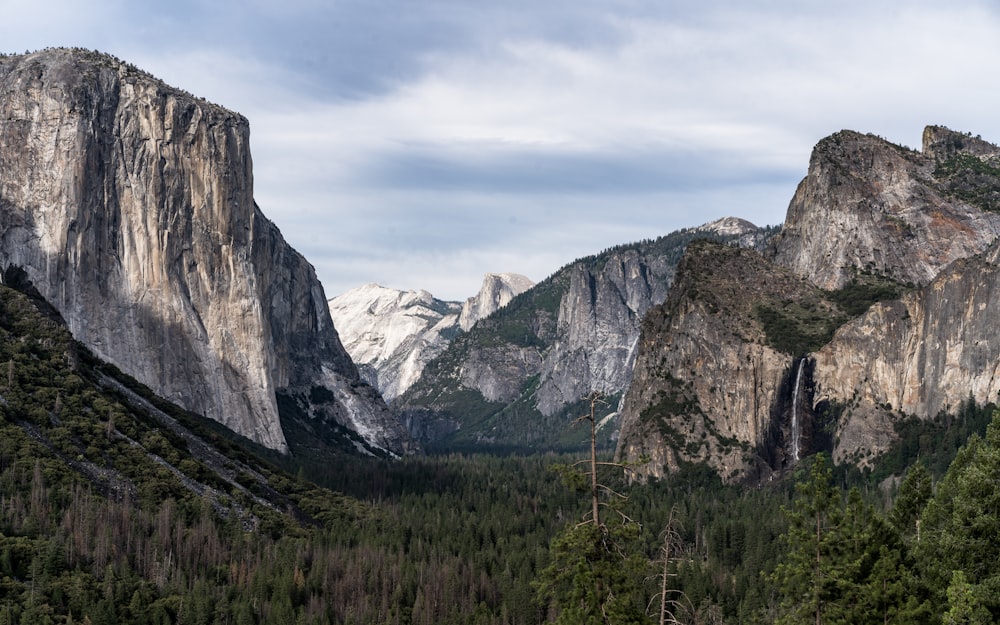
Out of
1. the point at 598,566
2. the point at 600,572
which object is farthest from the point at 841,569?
the point at 598,566

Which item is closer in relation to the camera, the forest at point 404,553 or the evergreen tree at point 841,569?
the forest at point 404,553

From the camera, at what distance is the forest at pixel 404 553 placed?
6341cm

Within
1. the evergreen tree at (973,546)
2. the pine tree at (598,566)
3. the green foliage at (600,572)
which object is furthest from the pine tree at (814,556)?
the green foliage at (600,572)

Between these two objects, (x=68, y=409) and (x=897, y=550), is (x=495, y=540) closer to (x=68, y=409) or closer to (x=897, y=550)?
(x=68, y=409)

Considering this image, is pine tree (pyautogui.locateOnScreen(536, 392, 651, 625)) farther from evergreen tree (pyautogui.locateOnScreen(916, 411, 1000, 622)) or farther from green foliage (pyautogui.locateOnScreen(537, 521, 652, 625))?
evergreen tree (pyautogui.locateOnScreen(916, 411, 1000, 622))

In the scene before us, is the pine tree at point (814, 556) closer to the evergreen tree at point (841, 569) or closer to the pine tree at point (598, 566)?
the evergreen tree at point (841, 569)

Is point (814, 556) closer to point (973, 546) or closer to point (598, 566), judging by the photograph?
point (973, 546)

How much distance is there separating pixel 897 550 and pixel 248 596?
304ft

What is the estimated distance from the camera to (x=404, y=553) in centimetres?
18112

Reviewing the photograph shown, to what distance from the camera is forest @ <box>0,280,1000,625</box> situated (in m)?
63.4

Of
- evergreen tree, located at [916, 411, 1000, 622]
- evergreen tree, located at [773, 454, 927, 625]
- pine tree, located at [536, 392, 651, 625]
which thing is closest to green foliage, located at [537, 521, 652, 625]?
pine tree, located at [536, 392, 651, 625]

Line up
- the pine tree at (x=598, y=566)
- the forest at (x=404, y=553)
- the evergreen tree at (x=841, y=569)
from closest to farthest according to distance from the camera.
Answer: the pine tree at (x=598, y=566)
the forest at (x=404, y=553)
the evergreen tree at (x=841, y=569)

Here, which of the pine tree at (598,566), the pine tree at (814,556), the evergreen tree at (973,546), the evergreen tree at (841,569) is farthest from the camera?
the pine tree at (814,556)

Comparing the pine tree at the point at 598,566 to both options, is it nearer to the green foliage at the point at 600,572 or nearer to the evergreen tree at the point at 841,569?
the green foliage at the point at 600,572
